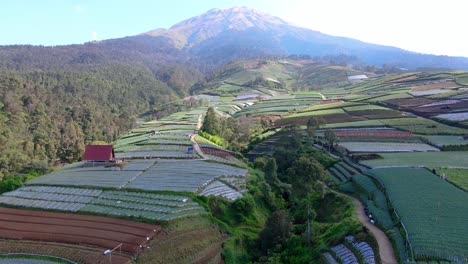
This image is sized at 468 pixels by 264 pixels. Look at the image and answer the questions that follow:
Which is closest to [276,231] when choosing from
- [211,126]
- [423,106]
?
[211,126]

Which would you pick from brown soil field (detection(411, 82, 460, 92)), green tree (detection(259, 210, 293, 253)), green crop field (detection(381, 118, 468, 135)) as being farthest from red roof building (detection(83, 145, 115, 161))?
brown soil field (detection(411, 82, 460, 92))

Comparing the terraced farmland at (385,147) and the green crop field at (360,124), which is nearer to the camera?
the terraced farmland at (385,147)

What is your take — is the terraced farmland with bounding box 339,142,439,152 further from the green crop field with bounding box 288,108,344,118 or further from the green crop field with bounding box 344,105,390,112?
the green crop field with bounding box 344,105,390,112

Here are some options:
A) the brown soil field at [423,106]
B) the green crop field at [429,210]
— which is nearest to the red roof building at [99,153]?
the green crop field at [429,210]

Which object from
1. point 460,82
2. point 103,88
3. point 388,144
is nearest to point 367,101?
point 460,82

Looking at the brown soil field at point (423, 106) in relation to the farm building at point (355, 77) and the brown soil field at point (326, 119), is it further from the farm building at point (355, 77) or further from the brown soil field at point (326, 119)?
the farm building at point (355, 77)

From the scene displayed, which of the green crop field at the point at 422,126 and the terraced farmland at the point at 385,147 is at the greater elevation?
the green crop field at the point at 422,126

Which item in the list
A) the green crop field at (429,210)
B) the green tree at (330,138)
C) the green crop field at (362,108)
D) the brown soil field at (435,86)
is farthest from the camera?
the brown soil field at (435,86)
